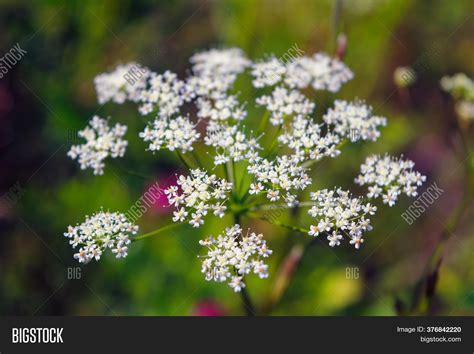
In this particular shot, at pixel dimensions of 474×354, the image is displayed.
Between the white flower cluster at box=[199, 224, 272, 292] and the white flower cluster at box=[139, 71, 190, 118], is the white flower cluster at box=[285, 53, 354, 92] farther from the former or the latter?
the white flower cluster at box=[199, 224, 272, 292]

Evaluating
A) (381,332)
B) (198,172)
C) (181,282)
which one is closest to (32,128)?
(181,282)

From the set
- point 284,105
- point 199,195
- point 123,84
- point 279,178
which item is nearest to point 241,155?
point 279,178

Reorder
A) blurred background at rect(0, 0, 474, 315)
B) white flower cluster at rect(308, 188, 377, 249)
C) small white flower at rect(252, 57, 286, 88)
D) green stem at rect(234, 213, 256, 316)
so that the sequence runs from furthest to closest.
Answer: blurred background at rect(0, 0, 474, 315)
small white flower at rect(252, 57, 286, 88)
green stem at rect(234, 213, 256, 316)
white flower cluster at rect(308, 188, 377, 249)

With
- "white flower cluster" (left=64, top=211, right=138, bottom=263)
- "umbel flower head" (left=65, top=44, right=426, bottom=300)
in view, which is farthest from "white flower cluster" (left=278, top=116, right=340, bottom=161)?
"white flower cluster" (left=64, top=211, right=138, bottom=263)

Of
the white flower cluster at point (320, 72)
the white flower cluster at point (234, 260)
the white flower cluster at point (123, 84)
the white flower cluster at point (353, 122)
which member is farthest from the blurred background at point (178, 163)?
the white flower cluster at point (234, 260)

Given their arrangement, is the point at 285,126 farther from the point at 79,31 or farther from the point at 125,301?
the point at 79,31

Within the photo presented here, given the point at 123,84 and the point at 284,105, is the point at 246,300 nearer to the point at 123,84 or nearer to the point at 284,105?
the point at 284,105

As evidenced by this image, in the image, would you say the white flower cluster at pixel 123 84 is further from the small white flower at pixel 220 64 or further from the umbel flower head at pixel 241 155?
the small white flower at pixel 220 64
